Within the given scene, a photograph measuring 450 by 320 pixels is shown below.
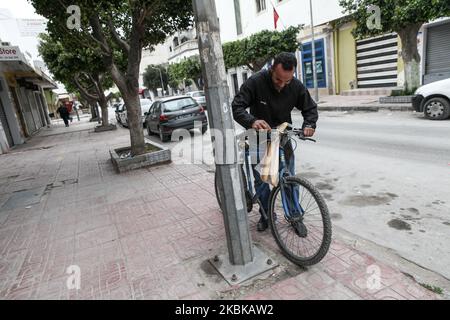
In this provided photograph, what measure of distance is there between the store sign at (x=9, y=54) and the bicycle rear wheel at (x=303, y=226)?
39.5 ft

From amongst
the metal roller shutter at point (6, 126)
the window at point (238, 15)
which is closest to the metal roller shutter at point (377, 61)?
the window at point (238, 15)

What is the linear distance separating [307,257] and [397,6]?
11.3m

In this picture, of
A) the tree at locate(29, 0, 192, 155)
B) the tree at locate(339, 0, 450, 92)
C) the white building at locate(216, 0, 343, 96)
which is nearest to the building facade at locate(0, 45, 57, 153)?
the tree at locate(29, 0, 192, 155)

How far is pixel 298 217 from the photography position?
10.3 ft

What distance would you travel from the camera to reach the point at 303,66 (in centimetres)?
2450

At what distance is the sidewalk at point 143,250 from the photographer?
9.07 ft

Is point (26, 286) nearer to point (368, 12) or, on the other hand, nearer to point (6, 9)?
point (368, 12)

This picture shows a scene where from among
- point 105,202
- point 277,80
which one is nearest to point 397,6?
point 277,80

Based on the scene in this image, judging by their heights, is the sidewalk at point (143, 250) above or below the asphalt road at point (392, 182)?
above

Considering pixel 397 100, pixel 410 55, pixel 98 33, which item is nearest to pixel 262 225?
pixel 98 33

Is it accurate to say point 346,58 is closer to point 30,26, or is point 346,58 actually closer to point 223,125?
point 223,125

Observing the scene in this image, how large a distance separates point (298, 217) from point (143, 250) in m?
1.74

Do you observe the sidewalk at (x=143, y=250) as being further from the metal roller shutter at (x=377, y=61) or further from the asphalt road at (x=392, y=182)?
the metal roller shutter at (x=377, y=61)

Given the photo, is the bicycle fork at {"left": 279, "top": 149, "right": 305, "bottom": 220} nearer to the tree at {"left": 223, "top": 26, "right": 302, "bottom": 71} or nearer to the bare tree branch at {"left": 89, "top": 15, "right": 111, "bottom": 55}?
the bare tree branch at {"left": 89, "top": 15, "right": 111, "bottom": 55}
